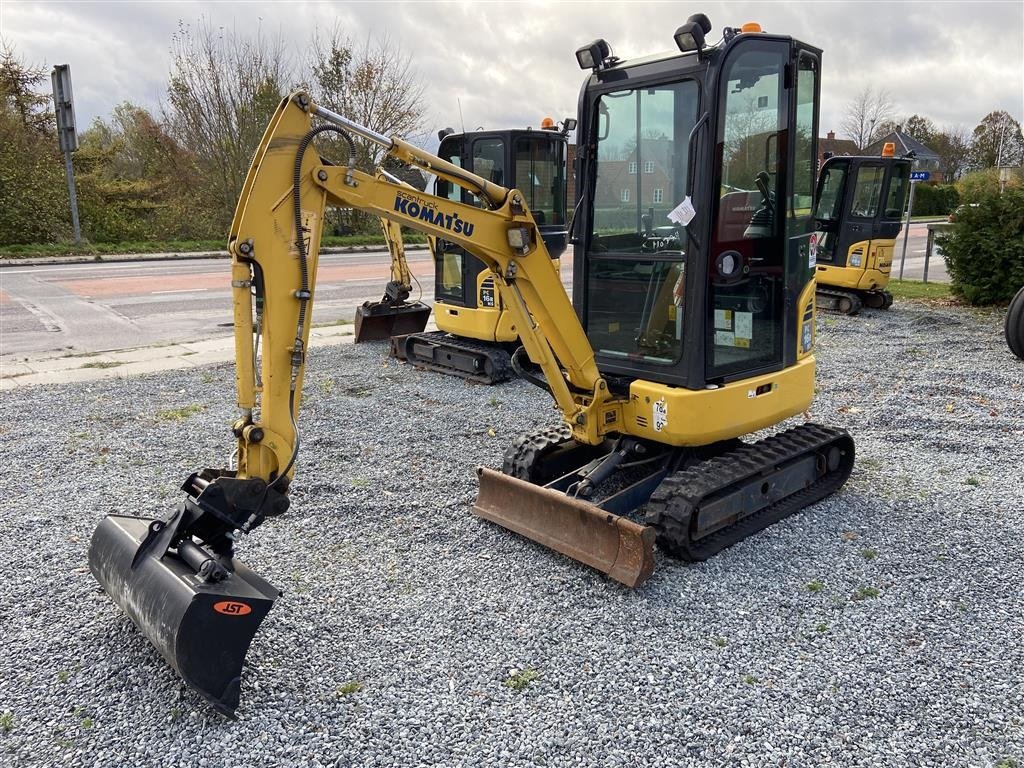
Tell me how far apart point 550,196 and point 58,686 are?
716 cm

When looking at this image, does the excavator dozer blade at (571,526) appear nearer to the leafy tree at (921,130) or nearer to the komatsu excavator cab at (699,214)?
the komatsu excavator cab at (699,214)

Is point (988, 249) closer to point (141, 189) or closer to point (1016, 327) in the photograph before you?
point (1016, 327)

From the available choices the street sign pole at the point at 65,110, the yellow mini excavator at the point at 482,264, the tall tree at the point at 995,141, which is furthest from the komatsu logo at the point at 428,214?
the tall tree at the point at 995,141

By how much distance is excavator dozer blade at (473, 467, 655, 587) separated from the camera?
3.99 metres

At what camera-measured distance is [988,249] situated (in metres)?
13.3

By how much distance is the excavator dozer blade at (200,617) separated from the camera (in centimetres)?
303

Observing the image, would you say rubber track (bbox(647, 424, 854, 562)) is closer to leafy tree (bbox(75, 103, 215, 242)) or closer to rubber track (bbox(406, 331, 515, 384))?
rubber track (bbox(406, 331, 515, 384))

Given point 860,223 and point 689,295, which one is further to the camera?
point 860,223

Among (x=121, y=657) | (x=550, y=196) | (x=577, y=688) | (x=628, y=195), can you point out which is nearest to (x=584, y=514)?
(x=577, y=688)

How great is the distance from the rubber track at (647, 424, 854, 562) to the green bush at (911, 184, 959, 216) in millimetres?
44903

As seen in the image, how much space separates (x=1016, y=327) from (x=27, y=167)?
86.4ft

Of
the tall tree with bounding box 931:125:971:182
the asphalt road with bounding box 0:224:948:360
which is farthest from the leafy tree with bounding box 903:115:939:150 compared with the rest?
the asphalt road with bounding box 0:224:948:360

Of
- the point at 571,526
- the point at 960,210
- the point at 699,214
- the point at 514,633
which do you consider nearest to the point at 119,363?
the point at 571,526

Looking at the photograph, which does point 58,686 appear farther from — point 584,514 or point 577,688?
point 584,514
